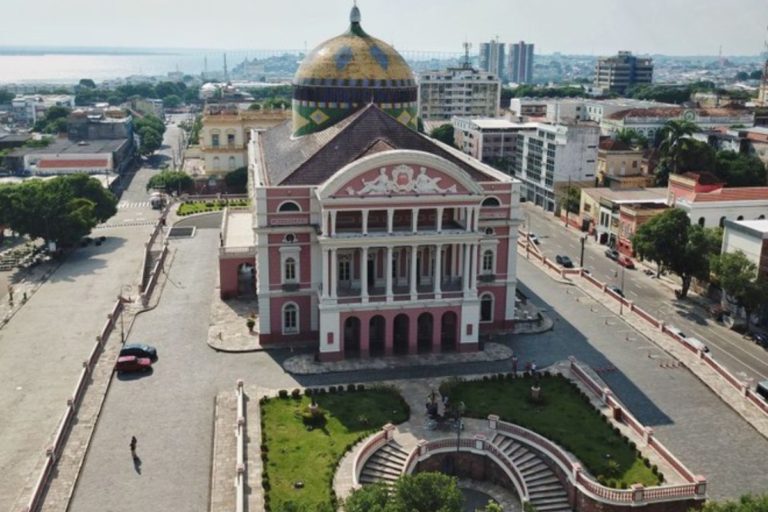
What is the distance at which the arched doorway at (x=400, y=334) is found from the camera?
1949 inches

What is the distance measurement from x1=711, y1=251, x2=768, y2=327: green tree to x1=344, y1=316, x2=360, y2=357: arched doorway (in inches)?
1041

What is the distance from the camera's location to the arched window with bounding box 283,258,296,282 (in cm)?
4966

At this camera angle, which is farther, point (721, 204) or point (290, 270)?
point (721, 204)

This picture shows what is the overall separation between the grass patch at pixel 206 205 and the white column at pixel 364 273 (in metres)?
46.7

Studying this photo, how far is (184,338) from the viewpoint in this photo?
169 feet

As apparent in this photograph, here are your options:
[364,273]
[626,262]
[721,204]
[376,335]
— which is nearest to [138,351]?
[364,273]

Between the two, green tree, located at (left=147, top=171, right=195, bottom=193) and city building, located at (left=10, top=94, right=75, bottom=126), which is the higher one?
city building, located at (left=10, top=94, right=75, bottom=126)

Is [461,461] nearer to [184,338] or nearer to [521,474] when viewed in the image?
[521,474]

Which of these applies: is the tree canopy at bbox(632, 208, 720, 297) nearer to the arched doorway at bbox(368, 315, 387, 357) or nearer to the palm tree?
the arched doorway at bbox(368, 315, 387, 357)

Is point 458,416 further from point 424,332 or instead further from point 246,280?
point 246,280

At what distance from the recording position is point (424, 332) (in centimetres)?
5125

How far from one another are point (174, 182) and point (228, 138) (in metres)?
9.94

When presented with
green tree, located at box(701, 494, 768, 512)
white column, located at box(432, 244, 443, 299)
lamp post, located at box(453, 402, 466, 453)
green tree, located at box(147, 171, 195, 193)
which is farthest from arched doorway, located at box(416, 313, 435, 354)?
green tree, located at box(147, 171, 195, 193)

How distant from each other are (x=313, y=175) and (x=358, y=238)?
5915 mm
